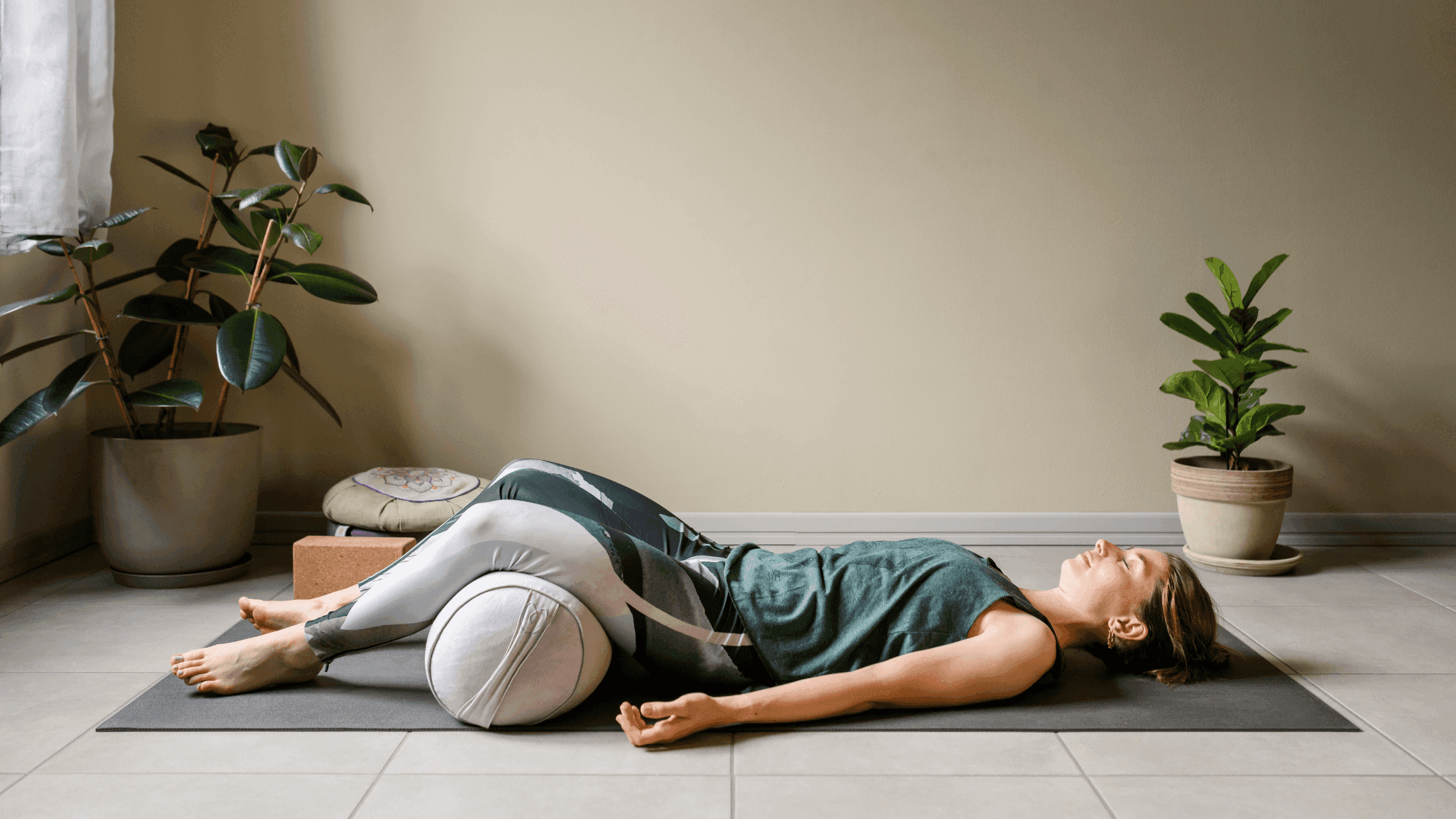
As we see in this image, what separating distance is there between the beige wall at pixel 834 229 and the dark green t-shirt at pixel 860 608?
145 cm

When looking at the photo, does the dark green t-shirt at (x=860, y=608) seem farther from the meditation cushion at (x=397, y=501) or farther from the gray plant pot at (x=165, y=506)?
the gray plant pot at (x=165, y=506)

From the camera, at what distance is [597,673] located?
6.22 feet

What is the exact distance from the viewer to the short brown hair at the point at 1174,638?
2.05 meters

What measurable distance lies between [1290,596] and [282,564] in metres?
2.98

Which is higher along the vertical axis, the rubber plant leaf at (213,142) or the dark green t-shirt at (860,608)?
A: the rubber plant leaf at (213,142)

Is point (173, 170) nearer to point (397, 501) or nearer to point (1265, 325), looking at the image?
point (397, 501)

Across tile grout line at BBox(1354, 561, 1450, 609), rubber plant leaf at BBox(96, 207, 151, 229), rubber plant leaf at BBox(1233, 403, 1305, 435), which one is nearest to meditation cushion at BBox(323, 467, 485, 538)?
rubber plant leaf at BBox(96, 207, 151, 229)

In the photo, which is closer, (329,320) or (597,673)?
(597,673)

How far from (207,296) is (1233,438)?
3.31 meters

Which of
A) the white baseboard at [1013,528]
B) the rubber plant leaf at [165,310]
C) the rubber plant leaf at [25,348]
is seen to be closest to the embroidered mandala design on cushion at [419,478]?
the white baseboard at [1013,528]

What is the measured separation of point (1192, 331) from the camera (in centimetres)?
309

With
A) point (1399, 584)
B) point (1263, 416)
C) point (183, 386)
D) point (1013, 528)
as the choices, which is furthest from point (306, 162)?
point (1399, 584)

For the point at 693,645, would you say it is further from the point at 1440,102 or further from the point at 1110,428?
the point at 1440,102

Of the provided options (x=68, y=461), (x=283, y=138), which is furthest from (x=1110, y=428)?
(x=68, y=461)
